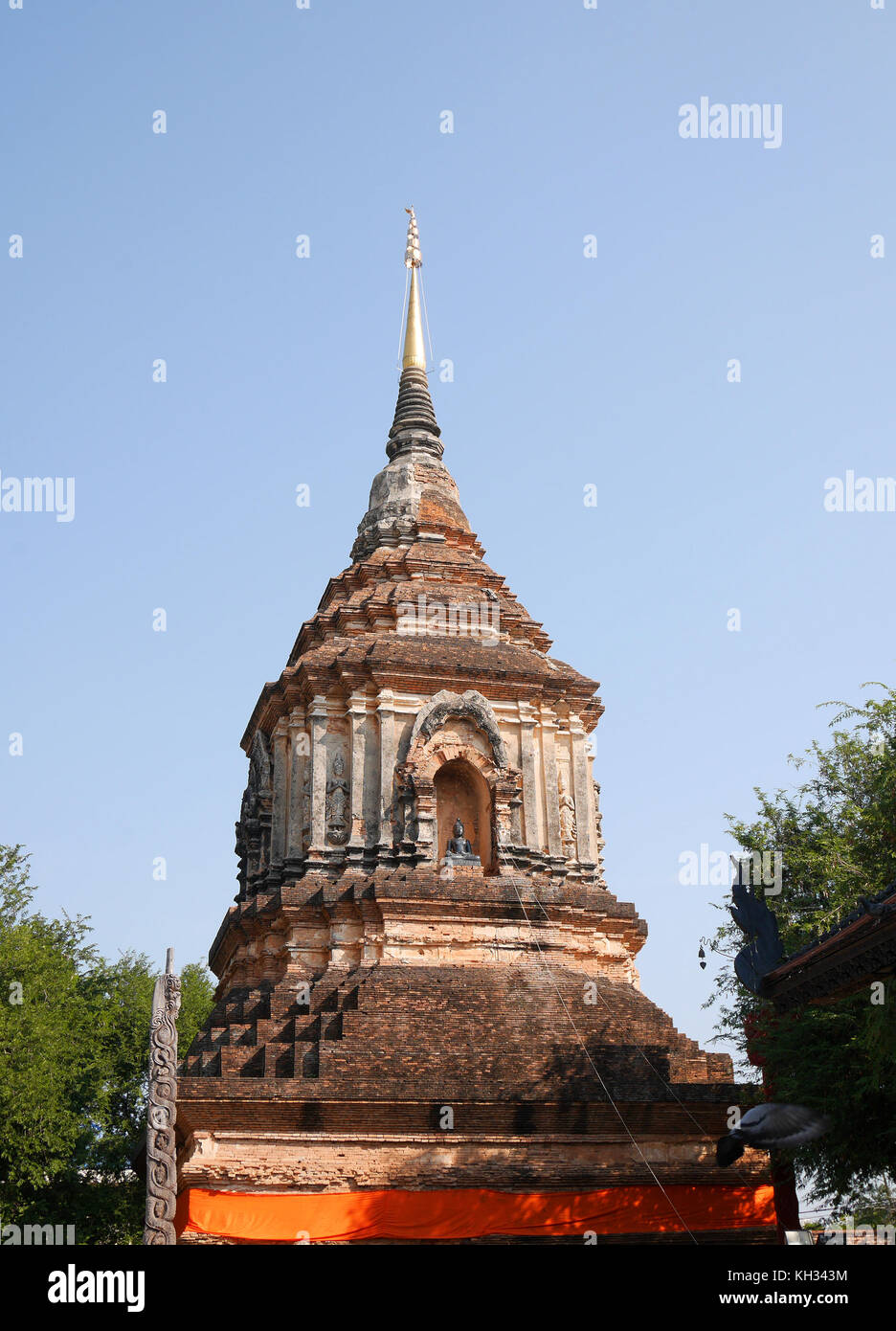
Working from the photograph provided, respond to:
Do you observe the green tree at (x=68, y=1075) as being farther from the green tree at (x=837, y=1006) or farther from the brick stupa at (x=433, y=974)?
the green tree at (x=837, y=1006)

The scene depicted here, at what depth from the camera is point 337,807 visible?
26609 millimetres

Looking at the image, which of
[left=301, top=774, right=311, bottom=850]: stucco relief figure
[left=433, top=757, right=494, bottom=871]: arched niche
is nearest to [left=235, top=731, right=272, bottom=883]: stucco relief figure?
[left=301, top=774, right=311, bottom=850]: stucco relief figure

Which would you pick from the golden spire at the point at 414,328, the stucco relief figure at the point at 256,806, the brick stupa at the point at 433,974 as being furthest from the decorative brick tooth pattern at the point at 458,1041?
the golden spire at the point at 414,328

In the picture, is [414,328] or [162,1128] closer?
[162,1128]

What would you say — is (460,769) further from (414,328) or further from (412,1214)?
(414,328)

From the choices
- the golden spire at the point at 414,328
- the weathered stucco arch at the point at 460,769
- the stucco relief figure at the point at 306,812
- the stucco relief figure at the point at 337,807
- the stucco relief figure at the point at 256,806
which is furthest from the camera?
the golden spire at the point at 414,328

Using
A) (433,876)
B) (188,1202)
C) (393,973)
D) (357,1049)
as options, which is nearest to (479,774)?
(433,876)

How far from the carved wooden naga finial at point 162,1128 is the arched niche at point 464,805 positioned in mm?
7881

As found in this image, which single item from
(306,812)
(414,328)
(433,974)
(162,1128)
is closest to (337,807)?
(306,812)

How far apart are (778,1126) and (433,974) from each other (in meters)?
7.38

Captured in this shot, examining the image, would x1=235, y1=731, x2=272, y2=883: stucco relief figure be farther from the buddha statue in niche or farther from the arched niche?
the buddha statue in niche

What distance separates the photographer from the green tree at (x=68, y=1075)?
29.4 m

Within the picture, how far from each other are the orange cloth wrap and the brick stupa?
32 mm
